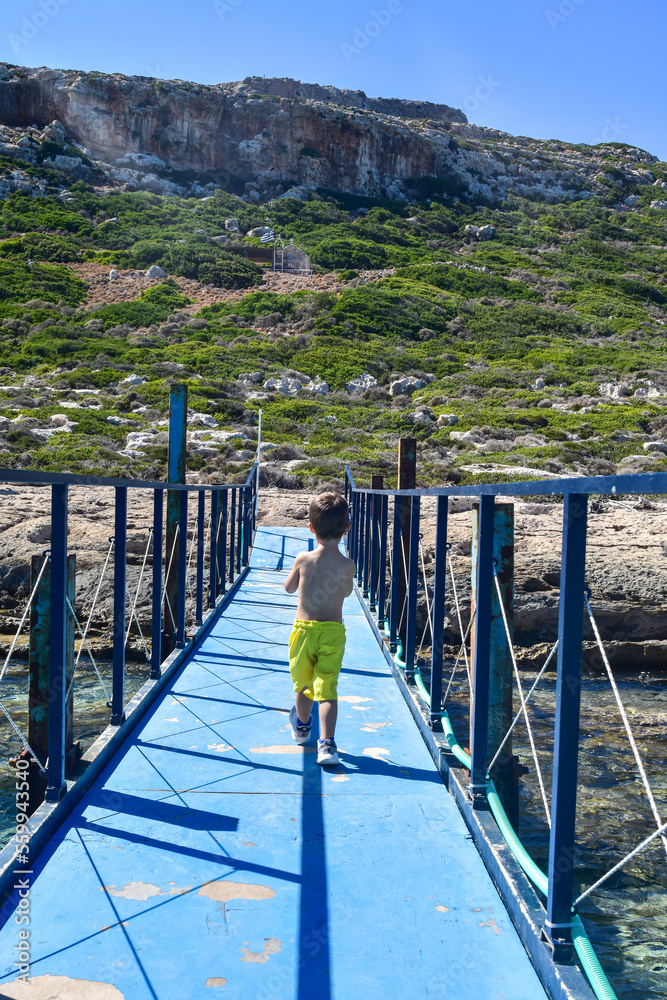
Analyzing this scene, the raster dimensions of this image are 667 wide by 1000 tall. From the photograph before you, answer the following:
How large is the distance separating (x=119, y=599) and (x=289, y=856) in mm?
1127

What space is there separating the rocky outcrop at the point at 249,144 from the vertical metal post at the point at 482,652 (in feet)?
198

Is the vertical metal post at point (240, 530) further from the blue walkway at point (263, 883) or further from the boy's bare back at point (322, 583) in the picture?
the boy's bare back at point (322, 583)

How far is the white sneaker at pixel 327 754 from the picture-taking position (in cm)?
270

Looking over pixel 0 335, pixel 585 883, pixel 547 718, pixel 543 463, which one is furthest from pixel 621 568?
pixel 0 335

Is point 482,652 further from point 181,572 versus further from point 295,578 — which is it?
point 181,572

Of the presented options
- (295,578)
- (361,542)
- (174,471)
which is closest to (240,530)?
(361,542)

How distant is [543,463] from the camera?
17.1 m

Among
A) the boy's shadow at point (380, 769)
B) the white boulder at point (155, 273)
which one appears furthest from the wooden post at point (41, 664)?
the white boulder at point (155, 273)

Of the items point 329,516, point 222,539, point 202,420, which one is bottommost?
point 222,539

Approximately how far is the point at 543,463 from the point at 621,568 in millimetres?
9191

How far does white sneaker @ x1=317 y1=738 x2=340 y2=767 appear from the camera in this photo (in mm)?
2695

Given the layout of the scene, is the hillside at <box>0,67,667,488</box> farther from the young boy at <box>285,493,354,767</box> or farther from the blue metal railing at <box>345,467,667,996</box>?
the blue metal railing at <box>345,467,667,996</box>

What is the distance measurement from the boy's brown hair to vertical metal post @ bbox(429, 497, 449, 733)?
35 centimetres

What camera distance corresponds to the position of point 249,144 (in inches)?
2499
